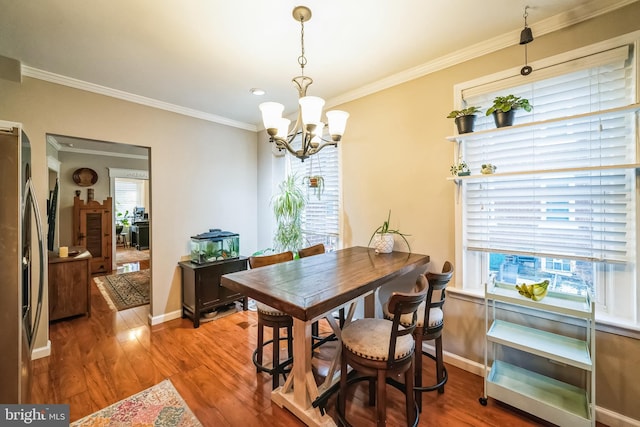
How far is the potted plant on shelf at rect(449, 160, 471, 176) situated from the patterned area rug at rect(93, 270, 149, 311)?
438cm

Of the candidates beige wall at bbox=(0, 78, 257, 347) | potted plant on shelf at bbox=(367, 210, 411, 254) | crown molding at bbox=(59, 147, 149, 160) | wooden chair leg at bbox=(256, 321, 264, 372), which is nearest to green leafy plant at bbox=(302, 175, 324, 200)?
potted plant on shelf at bbox=(367, 210, 411, 254)

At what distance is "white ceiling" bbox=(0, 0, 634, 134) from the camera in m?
1.72

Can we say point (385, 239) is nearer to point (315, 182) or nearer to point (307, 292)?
point (315, 182)

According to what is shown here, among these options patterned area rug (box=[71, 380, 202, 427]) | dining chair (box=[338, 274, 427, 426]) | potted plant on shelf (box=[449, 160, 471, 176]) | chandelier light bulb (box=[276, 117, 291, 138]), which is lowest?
patterned area rug (box=[71, 380, 202, 427])

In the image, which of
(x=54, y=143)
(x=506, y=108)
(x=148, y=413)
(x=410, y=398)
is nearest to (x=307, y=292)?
(x=410, y=398)

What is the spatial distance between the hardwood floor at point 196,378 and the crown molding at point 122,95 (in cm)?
262

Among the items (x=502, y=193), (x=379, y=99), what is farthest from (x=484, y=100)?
(x=379, y=99)

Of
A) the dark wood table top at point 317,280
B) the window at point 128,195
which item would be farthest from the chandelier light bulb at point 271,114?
the window at point 128,195

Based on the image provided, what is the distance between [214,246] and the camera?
3.49m

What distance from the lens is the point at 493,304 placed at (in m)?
2.09

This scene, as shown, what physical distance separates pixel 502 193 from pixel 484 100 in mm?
791

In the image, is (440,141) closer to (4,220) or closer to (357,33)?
(357,33)

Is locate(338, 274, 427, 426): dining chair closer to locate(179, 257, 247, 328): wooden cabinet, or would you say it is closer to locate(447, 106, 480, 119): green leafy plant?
locate(447, 106, 480, 119): green leafy plant

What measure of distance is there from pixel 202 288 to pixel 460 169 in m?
3.06
